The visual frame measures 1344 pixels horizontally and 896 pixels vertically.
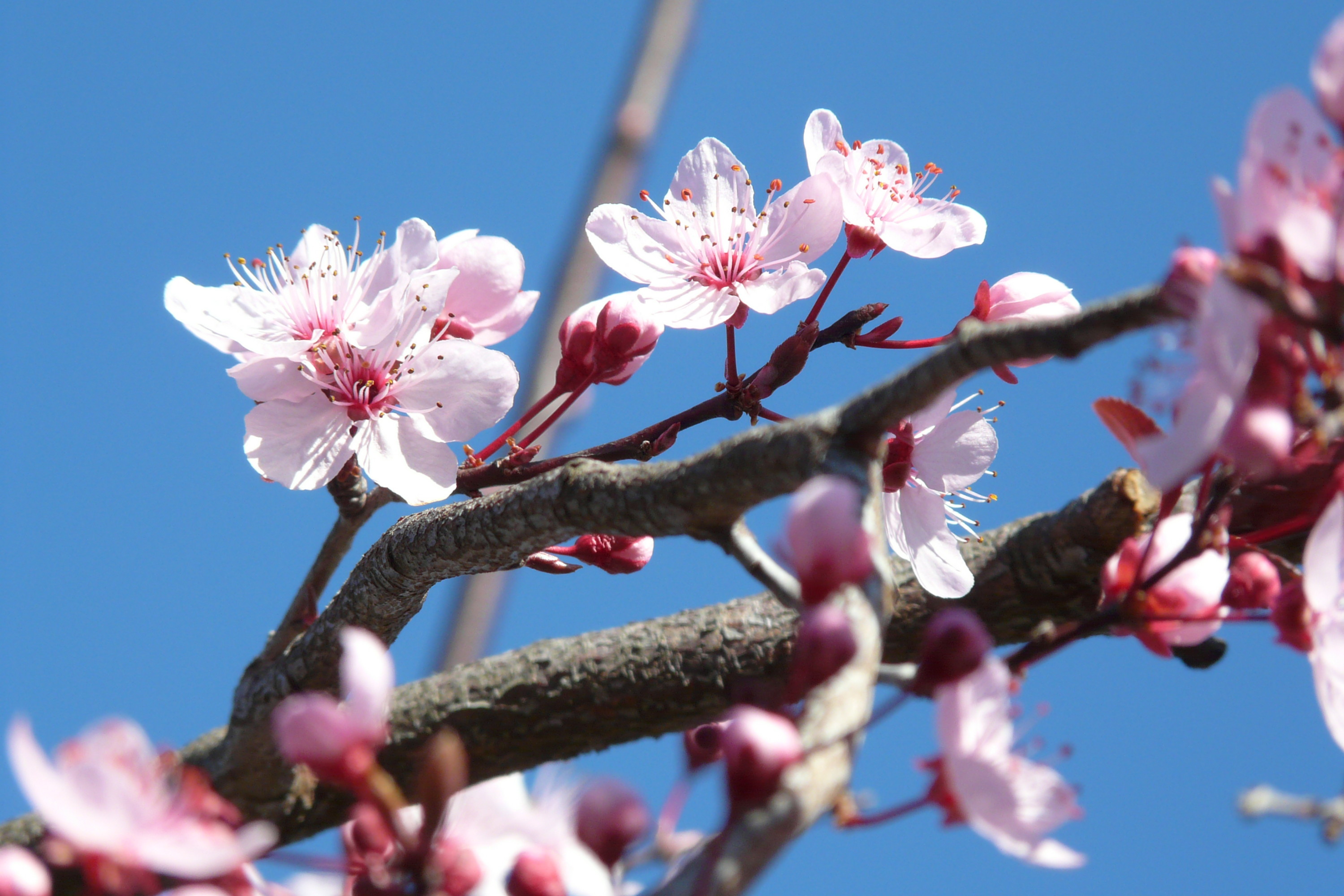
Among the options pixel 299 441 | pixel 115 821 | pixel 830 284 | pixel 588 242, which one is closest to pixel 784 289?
pixel 830 284

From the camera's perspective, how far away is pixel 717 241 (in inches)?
64.3

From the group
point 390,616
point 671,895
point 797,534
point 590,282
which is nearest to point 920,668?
point 797,534

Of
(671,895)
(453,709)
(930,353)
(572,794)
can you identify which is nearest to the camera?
(671,895)

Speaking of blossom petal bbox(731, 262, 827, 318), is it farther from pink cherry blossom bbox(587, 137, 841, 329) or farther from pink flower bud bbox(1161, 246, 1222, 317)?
pink flower bud bbox(1161, 246, 1222, 317)

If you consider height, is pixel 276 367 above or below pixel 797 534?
above

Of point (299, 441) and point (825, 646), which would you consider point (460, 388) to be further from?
point (825, 646)

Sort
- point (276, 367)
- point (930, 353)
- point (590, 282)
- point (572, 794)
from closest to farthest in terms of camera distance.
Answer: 1. point (930, 353)
2. point (276, 367)
3. point (572, 794)
4. point (590, 282)

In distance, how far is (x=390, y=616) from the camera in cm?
149

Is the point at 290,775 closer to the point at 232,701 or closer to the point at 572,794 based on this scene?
the point at 232,701

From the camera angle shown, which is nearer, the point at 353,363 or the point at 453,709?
the point at 353,363

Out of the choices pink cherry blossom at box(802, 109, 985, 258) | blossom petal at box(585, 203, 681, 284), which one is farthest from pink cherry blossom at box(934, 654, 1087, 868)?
blossom petal at box(585, 203, 681, 284)

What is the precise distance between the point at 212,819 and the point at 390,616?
0.64 meters

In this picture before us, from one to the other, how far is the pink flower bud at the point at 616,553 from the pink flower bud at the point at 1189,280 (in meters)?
0.73

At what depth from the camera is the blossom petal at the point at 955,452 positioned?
148 cm
